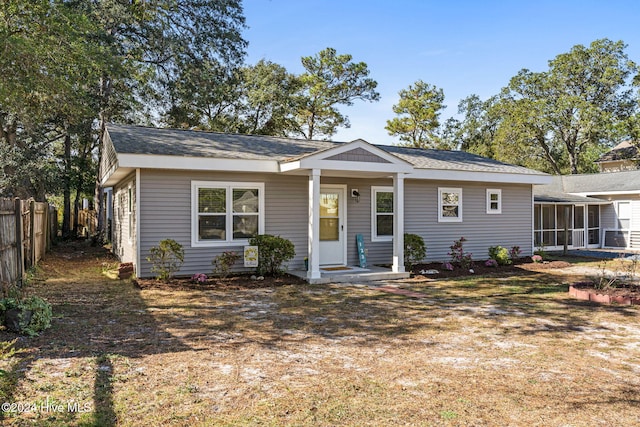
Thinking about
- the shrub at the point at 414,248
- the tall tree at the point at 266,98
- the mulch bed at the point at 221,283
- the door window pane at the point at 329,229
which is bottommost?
the mulch bed at the point at 221,283

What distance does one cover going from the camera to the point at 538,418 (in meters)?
3.39

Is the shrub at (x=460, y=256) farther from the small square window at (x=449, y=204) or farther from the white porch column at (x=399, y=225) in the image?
the white porch column at (x=399, y=225)

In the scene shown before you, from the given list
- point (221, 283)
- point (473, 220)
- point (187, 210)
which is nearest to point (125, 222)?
point (187, 210)

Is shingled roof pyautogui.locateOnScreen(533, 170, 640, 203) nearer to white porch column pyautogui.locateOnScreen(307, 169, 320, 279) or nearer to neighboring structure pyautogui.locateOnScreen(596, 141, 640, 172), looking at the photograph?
white porch column pyautogui.locateOnScreen(307, 169, 320, 279)

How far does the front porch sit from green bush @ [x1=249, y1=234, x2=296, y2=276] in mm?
528

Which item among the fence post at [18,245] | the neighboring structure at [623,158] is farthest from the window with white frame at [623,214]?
the fence post at [18,245]

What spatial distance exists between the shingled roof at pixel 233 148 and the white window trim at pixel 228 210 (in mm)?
664

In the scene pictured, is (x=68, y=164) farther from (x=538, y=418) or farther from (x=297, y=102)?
(x=538, y=418)

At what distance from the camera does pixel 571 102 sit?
32.0m

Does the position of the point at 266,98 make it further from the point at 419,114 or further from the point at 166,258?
the point at 166,258

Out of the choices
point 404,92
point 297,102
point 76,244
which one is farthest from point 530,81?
point 76,244

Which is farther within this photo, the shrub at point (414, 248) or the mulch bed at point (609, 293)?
the shrub at point (414, 248)

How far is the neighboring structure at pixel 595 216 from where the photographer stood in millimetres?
18797

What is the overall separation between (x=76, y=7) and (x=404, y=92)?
24.6m
